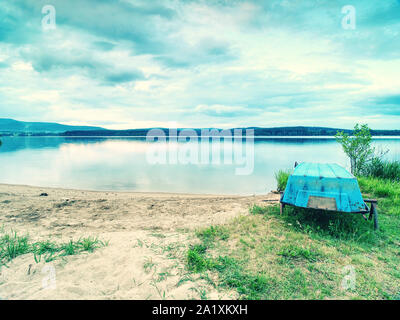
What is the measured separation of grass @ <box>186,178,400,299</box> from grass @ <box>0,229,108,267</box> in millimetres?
2079

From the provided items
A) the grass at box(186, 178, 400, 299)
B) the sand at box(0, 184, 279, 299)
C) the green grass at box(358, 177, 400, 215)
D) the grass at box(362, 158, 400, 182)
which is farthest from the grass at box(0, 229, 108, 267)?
the grass at box(362, 158, 400, 182)

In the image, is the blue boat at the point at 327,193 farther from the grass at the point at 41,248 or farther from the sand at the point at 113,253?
the grass at the point at 41,248

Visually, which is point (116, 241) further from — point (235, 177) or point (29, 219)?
point (235, 177)

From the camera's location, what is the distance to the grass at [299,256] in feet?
10.5

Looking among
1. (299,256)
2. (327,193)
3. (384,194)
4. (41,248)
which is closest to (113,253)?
(41,248)

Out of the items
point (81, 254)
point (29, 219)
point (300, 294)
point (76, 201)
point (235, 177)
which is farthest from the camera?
point (235, 177)

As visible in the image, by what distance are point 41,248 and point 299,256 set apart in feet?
15.8

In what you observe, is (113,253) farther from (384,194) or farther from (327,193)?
(384,194)

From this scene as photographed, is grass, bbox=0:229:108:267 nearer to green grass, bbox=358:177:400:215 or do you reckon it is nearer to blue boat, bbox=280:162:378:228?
blue boat, bbox=280:162:378:228

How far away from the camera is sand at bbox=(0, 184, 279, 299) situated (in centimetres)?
311

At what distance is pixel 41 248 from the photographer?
13.5 feet

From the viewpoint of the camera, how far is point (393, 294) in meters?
3.14
